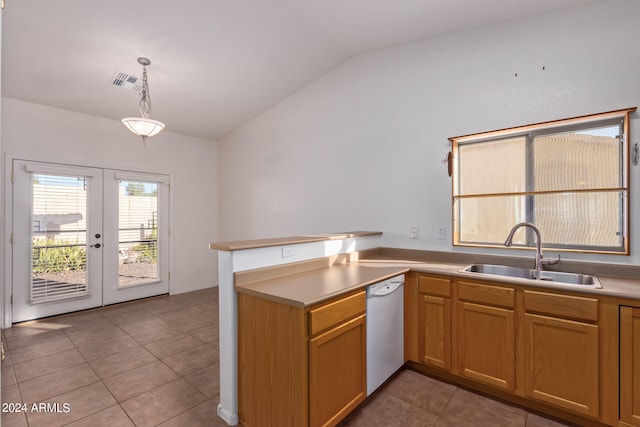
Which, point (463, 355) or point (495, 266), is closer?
point (463, 355)

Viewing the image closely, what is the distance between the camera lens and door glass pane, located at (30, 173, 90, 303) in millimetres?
3801

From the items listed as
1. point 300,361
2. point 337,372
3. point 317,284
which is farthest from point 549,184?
point 300,361

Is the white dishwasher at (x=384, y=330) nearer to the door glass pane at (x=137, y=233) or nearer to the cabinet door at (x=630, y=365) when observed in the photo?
the cabinet door at (x=630, y=365)

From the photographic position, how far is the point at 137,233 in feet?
15.4

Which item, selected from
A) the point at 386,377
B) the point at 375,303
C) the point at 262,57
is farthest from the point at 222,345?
the point at 262,57

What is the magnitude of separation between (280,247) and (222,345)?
76 cm

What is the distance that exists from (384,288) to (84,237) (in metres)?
4.15

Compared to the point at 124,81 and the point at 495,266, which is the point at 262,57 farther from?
the point at 495,266

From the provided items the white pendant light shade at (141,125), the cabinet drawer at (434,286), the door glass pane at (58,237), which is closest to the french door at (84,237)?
the door glass pane at (58,237)

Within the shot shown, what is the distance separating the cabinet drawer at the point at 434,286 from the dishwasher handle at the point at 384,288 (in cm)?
20

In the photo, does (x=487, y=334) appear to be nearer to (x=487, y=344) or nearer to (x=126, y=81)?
(x=487, y=344)

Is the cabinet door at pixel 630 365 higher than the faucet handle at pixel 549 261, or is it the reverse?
the faucet handle at pixel 549 261

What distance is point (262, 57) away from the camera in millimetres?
3512

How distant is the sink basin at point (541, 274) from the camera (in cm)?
221
